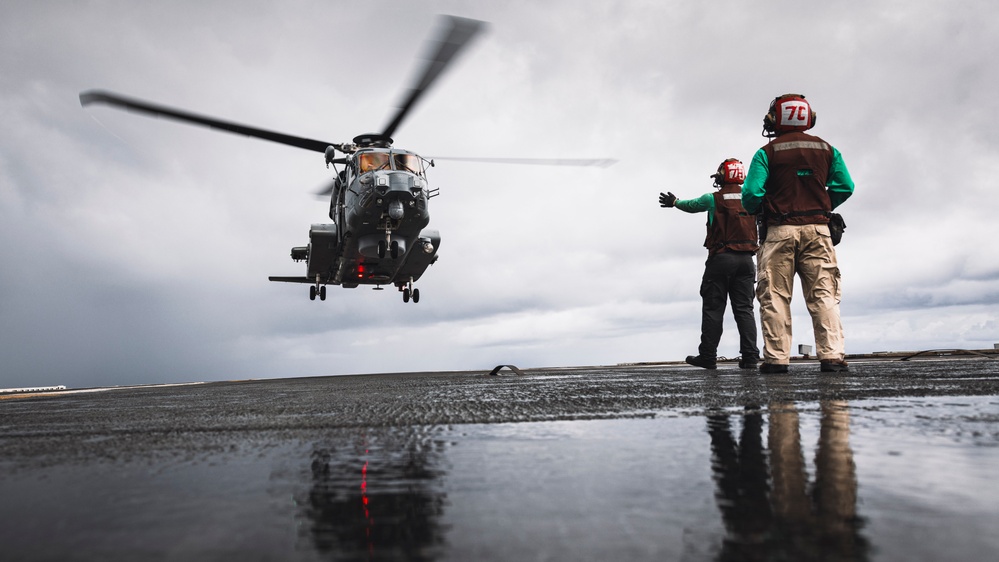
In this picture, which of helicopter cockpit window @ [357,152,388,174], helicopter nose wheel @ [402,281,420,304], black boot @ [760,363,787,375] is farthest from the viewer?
helicopter nose wheel @ [402,281,420,304]

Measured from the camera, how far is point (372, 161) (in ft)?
48.5

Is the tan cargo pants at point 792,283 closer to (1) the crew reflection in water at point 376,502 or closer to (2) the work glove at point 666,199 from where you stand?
(2) the work glove at point 666,199

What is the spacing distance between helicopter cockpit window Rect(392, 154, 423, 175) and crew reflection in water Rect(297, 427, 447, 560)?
43.4ft

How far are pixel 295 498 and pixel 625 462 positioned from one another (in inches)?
25.1

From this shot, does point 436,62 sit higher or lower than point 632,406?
higher

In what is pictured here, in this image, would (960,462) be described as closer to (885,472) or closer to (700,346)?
(885,472)

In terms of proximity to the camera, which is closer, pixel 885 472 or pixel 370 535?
pixel 370 535

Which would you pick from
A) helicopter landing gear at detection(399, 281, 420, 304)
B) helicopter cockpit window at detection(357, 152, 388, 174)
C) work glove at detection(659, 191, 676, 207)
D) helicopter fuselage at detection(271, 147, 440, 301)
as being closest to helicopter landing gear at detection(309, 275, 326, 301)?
helicopter fuselage at detection(271, 147, 440, 301)

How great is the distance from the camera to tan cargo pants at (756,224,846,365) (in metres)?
5.75

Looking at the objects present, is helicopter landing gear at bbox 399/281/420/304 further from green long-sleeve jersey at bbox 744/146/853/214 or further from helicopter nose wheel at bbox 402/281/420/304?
green long-sleeve jersey at bbox 744/146/853/214

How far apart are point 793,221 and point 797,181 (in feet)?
1.17

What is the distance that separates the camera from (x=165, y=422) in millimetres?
2816

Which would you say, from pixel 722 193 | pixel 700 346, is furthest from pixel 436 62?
pixel 700 346

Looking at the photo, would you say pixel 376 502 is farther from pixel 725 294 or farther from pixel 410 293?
pixel 410 293
